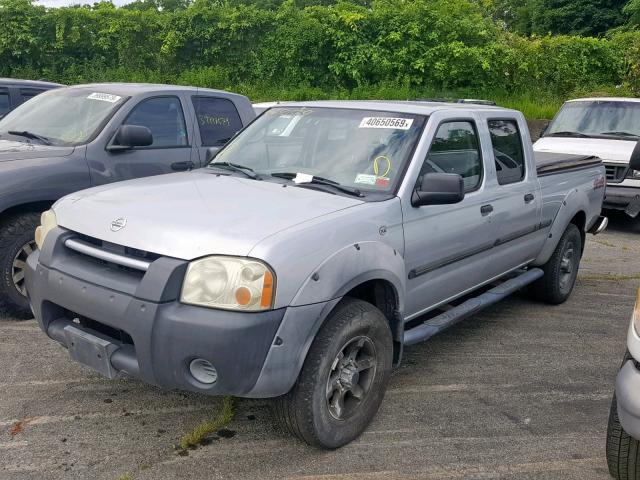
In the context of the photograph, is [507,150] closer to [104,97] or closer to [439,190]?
[439,190]

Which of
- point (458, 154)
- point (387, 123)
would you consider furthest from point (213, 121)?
point (458, 154)

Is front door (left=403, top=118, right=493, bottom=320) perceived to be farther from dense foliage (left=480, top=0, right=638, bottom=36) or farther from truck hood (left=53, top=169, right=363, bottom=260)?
dense foliage (left=480, top=0, right=638, bottom=36)

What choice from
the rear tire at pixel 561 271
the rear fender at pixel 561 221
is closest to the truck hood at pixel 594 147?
the rear tire at pixel 561 271

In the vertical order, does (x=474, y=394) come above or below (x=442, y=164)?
below

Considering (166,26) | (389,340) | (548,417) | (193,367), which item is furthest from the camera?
(166,26)

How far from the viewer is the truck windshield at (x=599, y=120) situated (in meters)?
10.4

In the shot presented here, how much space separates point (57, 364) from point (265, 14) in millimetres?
14720

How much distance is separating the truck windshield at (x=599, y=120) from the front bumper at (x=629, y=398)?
8445 millimetres

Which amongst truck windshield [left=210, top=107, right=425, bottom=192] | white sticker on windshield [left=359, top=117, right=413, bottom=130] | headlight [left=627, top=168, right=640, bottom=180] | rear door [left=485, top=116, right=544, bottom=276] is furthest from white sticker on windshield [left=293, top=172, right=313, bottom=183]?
headlight [left=627, top=168, right=640, bottom=180]

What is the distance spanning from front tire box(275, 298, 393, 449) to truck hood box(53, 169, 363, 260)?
563 millimetres

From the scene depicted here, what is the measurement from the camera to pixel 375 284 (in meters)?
3.58

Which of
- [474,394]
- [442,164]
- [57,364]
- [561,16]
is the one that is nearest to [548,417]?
[474,394]

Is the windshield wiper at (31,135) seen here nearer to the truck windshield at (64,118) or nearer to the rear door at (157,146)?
the truck windshield at (64,118)

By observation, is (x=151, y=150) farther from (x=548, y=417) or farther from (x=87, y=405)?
(x=548, y=417)
